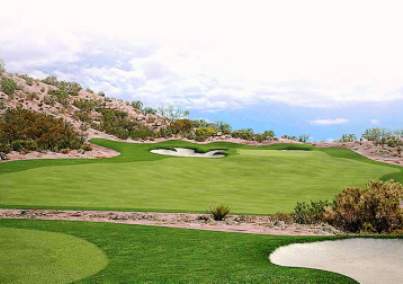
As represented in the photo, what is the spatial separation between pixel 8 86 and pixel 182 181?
38.0 m

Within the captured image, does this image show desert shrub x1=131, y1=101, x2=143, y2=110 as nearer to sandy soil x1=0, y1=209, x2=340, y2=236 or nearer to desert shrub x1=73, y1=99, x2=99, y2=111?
desert shrub x1=73, y1=99, x2=99, y2=111

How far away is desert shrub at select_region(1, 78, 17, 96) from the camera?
61716mm

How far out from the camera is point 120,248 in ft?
45.9

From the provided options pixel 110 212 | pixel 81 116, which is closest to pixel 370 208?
pixel 110 212

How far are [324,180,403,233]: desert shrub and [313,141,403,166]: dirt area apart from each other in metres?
28.4

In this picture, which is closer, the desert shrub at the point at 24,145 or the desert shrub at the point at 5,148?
the desert shrub at the point at 5,148

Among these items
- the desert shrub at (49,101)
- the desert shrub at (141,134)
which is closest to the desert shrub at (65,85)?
the desert shrub at (49,101)

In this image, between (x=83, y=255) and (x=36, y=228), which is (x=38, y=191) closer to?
(x=36, y=228)

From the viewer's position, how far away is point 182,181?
33188 mm

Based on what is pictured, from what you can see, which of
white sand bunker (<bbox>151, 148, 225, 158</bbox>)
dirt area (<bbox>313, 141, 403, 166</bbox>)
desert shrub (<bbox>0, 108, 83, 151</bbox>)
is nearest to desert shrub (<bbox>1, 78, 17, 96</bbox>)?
desert shrub (<bbox>0, 108, 83, 151</bbox>)

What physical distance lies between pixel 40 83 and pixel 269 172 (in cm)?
4639

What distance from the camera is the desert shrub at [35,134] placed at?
41.1 metres

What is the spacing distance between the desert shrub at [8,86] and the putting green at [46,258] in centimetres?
4988

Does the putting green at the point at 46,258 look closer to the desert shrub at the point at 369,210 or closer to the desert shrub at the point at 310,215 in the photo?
the desert shrub at the point at 310,215
